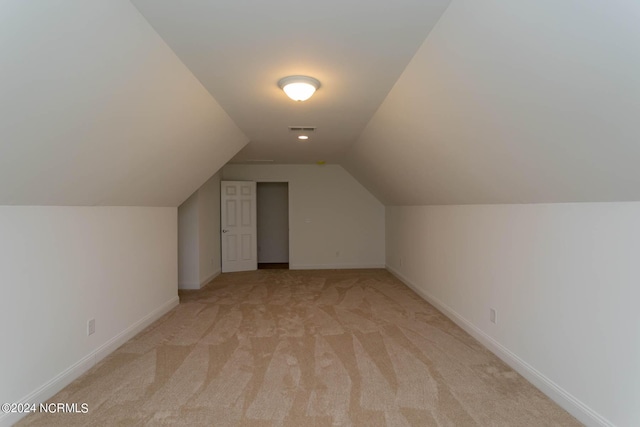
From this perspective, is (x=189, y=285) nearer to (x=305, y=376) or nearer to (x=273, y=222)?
(x=273, y=222)

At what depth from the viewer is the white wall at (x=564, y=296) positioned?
6.38 ft

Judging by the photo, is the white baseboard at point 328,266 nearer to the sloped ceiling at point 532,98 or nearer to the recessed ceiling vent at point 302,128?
the recessed ceiling vent at point 302,128

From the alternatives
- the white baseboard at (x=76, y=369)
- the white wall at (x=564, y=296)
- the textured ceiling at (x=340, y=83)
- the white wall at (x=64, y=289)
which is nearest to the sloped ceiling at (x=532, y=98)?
the textured ceiling at (x=340, y=83)

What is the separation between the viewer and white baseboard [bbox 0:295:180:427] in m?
2.21

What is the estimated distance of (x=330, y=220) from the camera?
307 inches

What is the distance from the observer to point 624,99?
1.45 metres

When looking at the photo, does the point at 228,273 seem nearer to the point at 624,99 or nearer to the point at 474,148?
the point at 474,148

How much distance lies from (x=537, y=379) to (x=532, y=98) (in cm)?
200

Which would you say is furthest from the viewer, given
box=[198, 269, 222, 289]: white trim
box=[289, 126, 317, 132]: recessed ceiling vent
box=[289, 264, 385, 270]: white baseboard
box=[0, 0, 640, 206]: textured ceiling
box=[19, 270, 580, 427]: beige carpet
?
box=[289, 264, 385, 270]: white baseboard

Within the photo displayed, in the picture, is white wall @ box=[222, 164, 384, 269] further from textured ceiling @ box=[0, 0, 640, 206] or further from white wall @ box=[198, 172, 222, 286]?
textured ceiling @ box=[0, 0, 640, 206]

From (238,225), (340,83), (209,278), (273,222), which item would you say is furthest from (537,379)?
(273,222)

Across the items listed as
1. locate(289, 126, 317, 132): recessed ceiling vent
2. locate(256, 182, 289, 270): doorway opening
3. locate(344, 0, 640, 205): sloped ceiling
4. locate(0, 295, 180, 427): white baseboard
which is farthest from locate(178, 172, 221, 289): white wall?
locate(344, 0, 640, 205): sloped ceiling

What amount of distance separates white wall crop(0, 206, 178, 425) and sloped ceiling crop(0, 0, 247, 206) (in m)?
0.20

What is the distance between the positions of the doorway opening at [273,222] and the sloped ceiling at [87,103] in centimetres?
530
